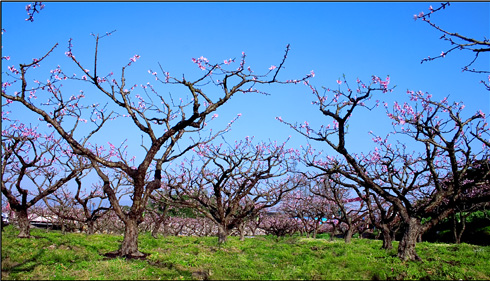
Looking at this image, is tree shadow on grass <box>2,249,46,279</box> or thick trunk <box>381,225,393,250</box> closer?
tree shadow on grass <box>2,249,46,279</box>

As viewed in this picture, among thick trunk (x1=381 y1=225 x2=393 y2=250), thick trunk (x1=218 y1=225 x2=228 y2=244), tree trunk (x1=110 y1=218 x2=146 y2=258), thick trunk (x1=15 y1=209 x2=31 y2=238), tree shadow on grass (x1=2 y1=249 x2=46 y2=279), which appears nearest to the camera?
tree shadow on grass (x1=2 y1=249 x2=46 y2=279)

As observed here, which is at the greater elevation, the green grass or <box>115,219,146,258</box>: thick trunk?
<box>115,219,146,258</box>: thick trunk

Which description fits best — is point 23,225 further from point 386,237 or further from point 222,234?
point 386,237

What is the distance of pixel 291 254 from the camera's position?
45.3 feet

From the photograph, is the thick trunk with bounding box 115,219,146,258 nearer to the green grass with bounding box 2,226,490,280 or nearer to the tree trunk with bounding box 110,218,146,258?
the tree trunk with bounding box 110,218,146,258

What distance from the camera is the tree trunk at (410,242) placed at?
1205 cm

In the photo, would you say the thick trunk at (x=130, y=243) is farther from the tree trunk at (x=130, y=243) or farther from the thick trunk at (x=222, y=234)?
the thick trunk at (x=222, y=234)

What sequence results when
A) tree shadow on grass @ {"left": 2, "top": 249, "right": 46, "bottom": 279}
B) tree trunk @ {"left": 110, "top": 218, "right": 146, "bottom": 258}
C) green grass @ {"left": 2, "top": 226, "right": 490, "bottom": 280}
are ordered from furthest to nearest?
tree trunk @ {"left": 110, "top": 218, "right": 146, "bottom": 258} < tree shadow on grass @ {"left": 2, "top": 249, "right": 46, "bottom": 279} < green grass @ {"left": 2, "top": 226, "right": 490, "bottom": 280}

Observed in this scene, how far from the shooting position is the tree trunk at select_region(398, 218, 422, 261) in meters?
12.0

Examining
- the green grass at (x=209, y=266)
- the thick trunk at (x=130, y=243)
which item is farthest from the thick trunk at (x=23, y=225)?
the thick trunk at (x=130, y=243)

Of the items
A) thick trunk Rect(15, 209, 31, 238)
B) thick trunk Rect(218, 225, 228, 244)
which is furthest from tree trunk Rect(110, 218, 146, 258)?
thick trunk Rect(218, 225, 228, 244)

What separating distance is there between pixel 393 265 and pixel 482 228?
19627 millimetres

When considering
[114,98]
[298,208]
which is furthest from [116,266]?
[298,208]

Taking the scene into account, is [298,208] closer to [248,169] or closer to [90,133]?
[248,169]
